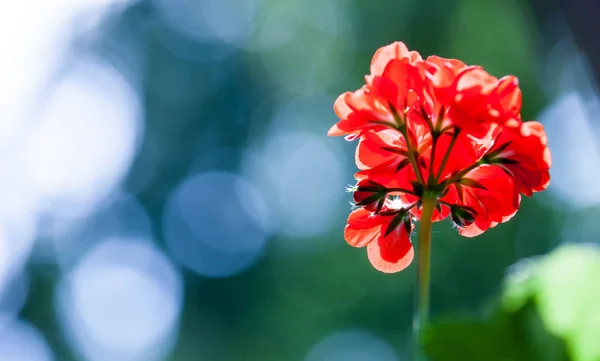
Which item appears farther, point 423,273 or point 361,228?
point 361,228

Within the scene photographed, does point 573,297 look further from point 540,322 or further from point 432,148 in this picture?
point 432,148

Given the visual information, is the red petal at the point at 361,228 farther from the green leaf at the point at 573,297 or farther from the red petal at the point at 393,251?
the green leaf at the point at 573,297

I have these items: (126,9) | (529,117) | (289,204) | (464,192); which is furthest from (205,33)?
(464,192)


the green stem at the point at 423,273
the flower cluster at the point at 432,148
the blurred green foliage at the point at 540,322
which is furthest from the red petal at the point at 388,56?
the blurred green foliage at the point at 540,322

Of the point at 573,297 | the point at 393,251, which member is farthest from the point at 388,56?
the point at 573,297

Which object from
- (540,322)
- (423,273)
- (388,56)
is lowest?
(540,322)

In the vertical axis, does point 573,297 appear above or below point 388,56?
below
